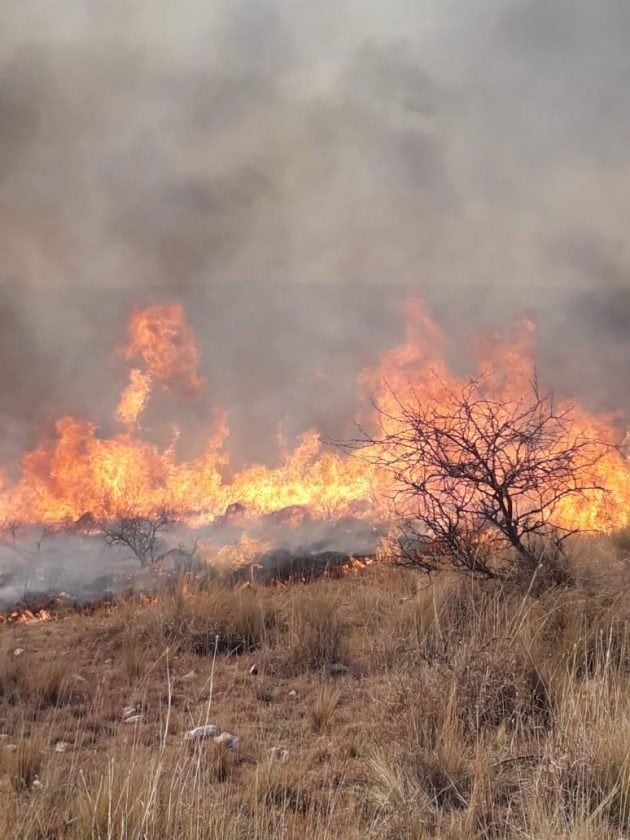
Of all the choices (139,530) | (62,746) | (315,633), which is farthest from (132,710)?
(139,530)

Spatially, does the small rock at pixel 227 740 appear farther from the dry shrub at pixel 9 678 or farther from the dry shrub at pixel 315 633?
the dry shrub at pixel 9 678

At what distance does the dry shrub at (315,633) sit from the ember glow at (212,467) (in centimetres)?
560

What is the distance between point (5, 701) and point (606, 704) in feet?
11.3

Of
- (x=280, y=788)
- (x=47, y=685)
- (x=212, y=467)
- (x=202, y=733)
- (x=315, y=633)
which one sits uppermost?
(x=212, y=467)

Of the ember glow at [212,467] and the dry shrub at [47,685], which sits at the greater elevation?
the ember glow at [212,467]

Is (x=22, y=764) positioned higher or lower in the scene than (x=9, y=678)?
lower

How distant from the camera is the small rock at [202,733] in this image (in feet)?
10.7

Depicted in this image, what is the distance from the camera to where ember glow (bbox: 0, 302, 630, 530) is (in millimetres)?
13016

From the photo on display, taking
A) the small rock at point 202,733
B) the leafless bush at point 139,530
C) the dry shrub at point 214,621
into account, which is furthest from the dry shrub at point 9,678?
the leafless bush at point 139,530

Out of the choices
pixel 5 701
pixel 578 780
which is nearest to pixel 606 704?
pixel 578 780

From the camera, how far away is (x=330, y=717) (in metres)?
3.62

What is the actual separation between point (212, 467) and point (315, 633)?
36.3 feet

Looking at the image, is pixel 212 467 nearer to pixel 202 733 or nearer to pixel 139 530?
pixel 139 530

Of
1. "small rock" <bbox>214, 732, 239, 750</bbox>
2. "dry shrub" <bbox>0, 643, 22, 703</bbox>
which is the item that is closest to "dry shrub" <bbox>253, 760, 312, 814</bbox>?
"small rock" <bbox>214, 732, 239, 750</bbox>
